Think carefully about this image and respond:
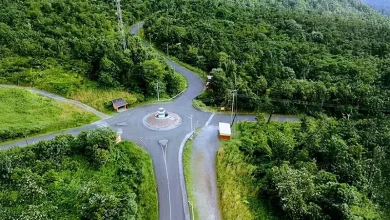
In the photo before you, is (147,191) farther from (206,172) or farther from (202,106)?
(202,106)

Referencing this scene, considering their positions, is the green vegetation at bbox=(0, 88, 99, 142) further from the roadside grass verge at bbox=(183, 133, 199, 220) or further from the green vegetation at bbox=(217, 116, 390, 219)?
the green vegetation at bbox=(217, 116, 390, 219)

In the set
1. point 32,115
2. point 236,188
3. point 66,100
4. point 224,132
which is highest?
point 66,100

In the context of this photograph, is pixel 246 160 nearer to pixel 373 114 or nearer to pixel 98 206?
pixel 98 206

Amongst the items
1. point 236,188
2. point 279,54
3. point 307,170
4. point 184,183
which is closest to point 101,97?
point 184,183

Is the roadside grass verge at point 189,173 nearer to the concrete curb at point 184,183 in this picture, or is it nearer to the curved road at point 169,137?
the concrete curb at point 184,183

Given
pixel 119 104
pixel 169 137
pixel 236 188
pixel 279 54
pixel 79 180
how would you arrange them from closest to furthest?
1. pixel 79 180
2. pixel 236 188
3. pixel 169 137
4. pixel 119 104
5. pixel 279 54

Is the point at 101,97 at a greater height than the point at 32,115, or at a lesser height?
greater

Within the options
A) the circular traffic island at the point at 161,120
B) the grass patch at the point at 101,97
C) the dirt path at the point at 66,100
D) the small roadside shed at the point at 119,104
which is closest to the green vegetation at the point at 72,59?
the grass patch at the point at 101,97

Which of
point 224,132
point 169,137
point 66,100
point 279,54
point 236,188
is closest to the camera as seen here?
point 236,188
